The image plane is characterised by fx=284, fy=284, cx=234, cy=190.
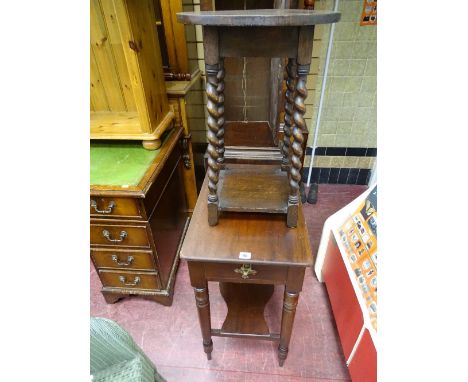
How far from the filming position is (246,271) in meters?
1.00

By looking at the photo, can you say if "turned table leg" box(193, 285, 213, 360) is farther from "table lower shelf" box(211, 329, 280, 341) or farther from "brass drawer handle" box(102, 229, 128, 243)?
"brass drawer handle" box(102, 229, 128, 243)

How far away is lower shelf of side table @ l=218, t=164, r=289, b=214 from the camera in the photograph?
0.99 m

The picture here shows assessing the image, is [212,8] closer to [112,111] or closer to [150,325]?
[112,111]

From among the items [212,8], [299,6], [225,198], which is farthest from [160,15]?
[225,198]

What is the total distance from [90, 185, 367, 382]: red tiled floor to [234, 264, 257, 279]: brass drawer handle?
2.24 feet

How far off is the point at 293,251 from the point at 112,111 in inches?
50.3

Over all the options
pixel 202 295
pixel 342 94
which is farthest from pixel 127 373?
pixel 342 94

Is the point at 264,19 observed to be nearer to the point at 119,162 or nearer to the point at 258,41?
Result: the point at 258,41

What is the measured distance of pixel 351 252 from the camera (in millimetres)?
1355

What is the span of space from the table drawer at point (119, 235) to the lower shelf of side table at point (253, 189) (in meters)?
0.50

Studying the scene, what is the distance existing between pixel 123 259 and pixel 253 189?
32.6 inches

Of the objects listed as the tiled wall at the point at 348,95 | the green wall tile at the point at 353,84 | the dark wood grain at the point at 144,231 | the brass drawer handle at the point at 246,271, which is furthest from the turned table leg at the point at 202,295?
the green wall tile at the point at 353,84

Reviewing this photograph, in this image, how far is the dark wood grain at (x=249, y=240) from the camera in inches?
37.1

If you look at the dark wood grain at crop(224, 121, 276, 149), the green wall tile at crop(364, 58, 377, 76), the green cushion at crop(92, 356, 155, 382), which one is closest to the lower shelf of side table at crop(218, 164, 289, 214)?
the dark wood grain at crop(224, 121, 276, 149)
